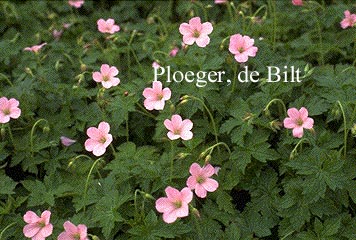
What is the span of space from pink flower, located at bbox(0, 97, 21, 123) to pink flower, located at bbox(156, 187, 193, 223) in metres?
0.87

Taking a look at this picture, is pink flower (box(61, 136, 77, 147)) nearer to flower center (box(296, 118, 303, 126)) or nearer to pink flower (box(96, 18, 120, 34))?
pink flower (box(96, 18, 120, 34))

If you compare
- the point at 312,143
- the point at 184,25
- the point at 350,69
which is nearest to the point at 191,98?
the point at 184,25

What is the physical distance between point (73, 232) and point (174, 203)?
0.42 m

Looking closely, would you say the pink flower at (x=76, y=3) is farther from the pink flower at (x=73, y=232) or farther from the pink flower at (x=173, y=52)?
the pink flower at (x=73, y=232)

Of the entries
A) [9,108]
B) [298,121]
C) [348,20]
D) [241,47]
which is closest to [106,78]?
[9,108]

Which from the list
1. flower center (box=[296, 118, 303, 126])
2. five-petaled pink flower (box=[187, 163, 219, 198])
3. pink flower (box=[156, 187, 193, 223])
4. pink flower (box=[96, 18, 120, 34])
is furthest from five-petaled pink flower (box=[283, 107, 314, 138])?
pink flower (box=[96, 18, 120, 34])

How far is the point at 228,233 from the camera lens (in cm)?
254

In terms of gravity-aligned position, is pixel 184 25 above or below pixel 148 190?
above

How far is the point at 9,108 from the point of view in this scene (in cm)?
287

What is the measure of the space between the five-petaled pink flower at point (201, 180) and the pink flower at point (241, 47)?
2.12 feet

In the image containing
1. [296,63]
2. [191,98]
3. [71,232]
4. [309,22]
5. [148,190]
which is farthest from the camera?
[309,22]

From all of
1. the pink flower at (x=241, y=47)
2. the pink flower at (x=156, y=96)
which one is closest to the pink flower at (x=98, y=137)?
the pink flower at (x=156, y=96)

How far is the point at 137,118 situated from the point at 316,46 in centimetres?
103

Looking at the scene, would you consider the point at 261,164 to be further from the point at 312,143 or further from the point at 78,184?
the point at 78,184
